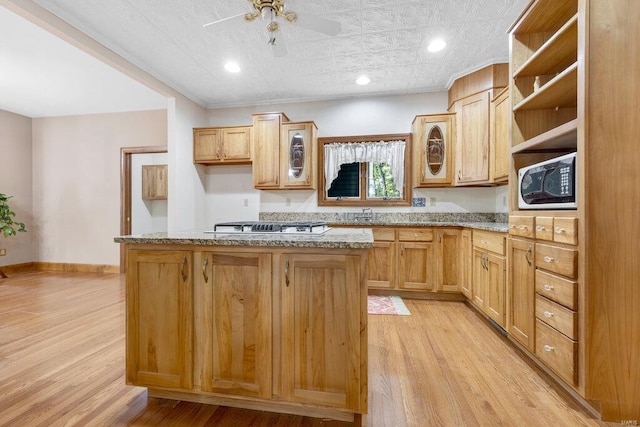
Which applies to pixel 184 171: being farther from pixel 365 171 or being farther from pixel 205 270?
pixel 205 270

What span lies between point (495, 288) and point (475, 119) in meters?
1.96

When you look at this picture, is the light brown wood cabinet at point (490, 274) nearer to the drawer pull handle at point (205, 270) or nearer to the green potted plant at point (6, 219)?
the drawer pull handle at point (205, 270)

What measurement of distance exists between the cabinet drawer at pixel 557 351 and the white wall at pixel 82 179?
5137mm

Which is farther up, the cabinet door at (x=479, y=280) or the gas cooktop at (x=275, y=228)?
the gas cooktop at (x=275, y=228)

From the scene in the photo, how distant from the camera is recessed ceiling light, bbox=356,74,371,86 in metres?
3.57

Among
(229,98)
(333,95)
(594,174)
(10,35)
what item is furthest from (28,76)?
(594,174)

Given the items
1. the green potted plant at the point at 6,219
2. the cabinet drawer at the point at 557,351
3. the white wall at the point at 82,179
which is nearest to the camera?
the cabinet drawer at the point at 557,351

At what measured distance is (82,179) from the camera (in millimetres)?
4879

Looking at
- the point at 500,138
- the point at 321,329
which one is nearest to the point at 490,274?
the point at 500,138

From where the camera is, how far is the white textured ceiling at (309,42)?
7.79ft

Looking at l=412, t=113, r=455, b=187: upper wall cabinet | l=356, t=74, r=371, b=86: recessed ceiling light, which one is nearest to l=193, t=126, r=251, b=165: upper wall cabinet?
l=356, t=74, r=371, b=86: recessed ceiling light

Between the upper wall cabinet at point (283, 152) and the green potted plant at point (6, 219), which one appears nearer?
the upper wall cabinet at point (283, 152)

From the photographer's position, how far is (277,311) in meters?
1.41

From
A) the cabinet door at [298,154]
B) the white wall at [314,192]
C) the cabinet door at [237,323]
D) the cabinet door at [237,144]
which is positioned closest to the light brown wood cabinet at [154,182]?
the white wall at [314,192]
